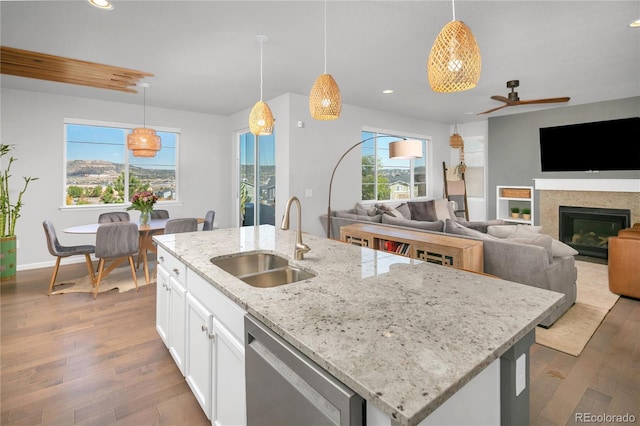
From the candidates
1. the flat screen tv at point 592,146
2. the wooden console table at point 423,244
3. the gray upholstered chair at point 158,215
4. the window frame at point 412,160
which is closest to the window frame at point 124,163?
the gray upholstered chair at point 158,215

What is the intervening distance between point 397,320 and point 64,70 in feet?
15.6

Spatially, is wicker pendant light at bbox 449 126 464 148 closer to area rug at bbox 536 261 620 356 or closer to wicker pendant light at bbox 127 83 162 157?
area rug at bbox 536 261 620 356

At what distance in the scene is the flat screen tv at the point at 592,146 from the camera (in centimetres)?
504

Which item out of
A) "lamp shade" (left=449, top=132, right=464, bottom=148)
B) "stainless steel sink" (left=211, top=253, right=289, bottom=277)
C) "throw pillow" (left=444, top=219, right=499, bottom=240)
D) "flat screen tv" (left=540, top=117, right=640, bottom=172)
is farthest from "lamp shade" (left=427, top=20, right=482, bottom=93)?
"lamp shade" (left=449, top=132, right=464, bottom=148)

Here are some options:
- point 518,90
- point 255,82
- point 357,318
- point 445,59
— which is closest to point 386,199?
point 518,90

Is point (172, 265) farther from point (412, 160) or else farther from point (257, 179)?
point (412, 160)

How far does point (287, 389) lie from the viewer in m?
0.97

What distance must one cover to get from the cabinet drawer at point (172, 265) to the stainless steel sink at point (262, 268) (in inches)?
8.4

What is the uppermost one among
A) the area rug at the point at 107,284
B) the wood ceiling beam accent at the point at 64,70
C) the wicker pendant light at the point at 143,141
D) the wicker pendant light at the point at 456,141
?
the wood ceiling beam accent at the point at 64,70

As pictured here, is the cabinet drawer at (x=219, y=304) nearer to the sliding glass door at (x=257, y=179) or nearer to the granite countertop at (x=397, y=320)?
the granite countertop at (x=397, y=320)

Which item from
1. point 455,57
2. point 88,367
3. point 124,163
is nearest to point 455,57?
point 455,57

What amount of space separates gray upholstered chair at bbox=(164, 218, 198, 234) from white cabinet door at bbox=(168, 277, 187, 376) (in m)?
1.73

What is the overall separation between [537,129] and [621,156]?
55.8 inches

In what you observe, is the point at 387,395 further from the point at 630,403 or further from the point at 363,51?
the point at 363,51
